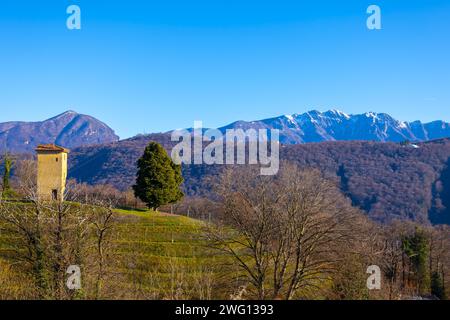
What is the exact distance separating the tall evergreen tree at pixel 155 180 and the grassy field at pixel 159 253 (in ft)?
12.8

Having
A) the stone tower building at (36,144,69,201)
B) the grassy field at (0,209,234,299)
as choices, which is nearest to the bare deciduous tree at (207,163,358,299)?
the grassy field at (0,209,234,299)

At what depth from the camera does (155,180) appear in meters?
46.4

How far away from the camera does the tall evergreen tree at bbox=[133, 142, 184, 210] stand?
151ft

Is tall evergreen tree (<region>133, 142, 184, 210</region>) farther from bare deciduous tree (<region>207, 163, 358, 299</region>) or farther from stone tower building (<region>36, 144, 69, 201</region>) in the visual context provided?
bare deciduous tree (<region>207, 163, 358, 299</region>)

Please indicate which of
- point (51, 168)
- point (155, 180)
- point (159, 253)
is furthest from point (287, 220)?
point (51, 168)

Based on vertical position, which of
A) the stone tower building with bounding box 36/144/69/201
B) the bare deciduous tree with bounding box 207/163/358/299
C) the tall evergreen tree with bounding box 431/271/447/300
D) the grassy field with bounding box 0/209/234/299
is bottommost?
the tall evergreen tree with bounding box 431/271/447/300

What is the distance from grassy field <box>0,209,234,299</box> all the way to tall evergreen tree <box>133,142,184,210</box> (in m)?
3.89

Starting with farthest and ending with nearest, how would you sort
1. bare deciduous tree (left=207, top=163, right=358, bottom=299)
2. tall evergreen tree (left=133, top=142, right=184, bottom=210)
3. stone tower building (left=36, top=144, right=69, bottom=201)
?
tall evergreen tree (left=133, top=142, right=184, bottom=210) → stone tower building (left=36, top=144, right=69, bottom=201) → bare deciduous tree (left=207, top=163, right=358, bottom=299)

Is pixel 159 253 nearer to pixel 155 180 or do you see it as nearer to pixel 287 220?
pixel 155 180

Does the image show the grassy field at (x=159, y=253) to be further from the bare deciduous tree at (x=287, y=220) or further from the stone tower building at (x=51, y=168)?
the stone tower building at (x=51, y=168)

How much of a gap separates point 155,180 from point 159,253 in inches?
499

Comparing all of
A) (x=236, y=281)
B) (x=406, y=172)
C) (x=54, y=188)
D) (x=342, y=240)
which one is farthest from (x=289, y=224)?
(x=406, y=172)

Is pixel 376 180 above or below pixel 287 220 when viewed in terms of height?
above
